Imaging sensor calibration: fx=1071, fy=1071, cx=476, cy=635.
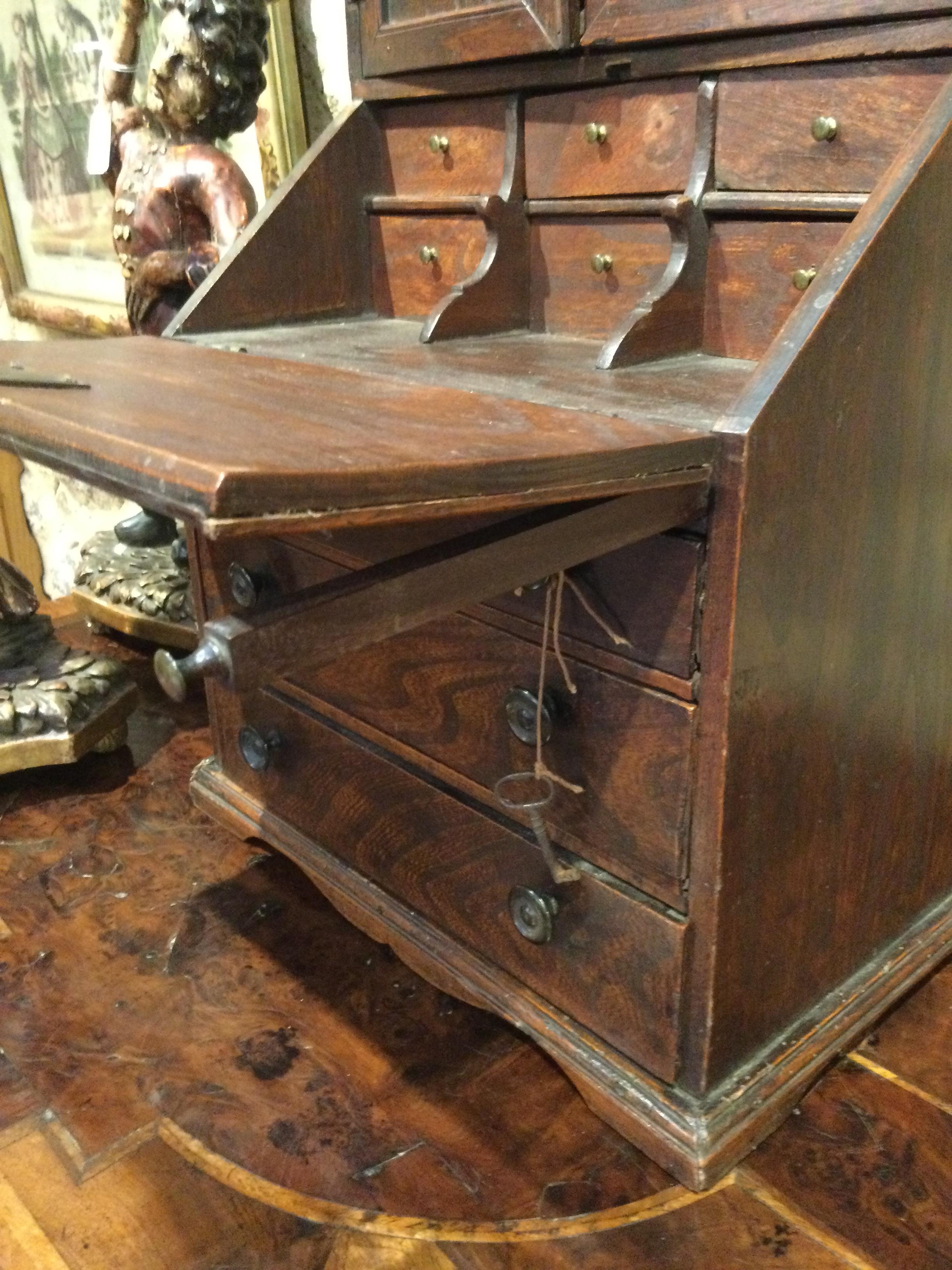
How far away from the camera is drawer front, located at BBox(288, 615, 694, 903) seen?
2.58 feet

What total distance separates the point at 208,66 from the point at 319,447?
96 cm

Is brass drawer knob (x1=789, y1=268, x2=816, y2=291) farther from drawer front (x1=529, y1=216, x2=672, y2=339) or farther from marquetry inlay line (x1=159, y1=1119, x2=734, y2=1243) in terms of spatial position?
marquetry inlay line (x1=159, y1=1119, x2=734, y2=1243)

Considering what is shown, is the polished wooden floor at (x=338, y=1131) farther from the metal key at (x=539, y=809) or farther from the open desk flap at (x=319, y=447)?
the open desk flap at (x=319, y=447)

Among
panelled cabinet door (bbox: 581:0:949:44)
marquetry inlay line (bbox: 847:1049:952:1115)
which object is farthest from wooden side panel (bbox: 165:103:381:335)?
marquetry inlay line (bbox: 847:1049:952:1115)

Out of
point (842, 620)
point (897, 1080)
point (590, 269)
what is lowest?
point (897, 1080)

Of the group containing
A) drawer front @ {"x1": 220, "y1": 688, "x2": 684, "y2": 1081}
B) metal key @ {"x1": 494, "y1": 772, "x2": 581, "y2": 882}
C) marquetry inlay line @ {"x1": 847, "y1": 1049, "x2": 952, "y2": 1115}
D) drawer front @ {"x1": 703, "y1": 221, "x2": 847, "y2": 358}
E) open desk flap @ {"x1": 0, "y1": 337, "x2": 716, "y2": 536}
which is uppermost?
drawer front @ {"x1": 703, "y1": 221, "x2": 847, "y2": 358}

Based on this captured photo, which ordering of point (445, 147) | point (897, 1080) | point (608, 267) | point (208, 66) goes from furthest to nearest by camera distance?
point (208, 66) → point (445, 147) → point (608, 267) → point (897, 1080)

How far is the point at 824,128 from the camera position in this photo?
85 cm

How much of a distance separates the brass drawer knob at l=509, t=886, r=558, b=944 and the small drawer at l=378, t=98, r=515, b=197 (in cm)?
73

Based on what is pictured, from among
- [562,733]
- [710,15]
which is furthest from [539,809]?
[710,15]

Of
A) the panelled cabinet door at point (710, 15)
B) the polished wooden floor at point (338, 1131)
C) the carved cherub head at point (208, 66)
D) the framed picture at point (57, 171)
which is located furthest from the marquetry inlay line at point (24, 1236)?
the framed picture at point (57, 171)

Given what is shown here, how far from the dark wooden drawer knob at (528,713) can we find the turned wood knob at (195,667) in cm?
33

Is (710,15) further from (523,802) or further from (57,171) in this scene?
(57,171)

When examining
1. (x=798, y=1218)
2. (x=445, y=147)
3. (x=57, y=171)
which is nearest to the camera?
(x=798, y=1218)
